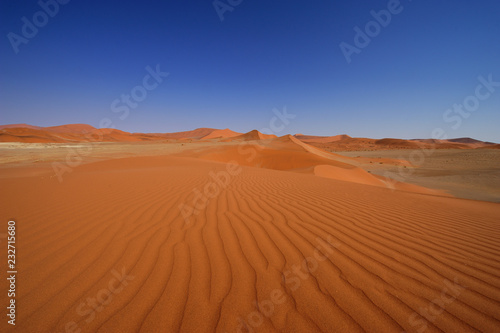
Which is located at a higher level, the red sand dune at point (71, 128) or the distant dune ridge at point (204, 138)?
Answer: the red sand dune at point (71, 128)

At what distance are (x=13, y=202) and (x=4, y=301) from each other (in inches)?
147

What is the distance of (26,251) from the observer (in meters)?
2.37

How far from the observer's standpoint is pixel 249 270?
210 centimetres

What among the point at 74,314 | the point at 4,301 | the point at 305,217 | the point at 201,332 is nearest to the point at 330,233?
the point at 305,217

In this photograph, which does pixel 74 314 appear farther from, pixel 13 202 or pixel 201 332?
pixel 13 202

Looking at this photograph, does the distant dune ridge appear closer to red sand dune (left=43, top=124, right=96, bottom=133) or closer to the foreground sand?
red sand dune (left=43, top=124, right=96, bottom=133)

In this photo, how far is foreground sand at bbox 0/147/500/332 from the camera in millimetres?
1539

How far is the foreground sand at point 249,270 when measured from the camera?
→ 1.54m

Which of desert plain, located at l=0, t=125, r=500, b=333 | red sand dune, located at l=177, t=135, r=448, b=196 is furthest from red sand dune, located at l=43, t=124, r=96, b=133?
desert plain, located at l=0, t=125, r=500, b=333

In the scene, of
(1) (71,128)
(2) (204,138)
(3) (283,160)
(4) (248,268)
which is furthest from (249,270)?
(1) (71,128)

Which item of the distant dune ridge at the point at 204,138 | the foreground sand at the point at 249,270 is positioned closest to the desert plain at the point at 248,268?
the foreground sand at the point at 249,270

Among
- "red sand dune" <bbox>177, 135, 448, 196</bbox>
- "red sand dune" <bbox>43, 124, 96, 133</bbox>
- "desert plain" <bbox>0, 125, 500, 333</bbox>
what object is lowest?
"red sand dune" <bbox>177, 135, 448, 196</bbox>

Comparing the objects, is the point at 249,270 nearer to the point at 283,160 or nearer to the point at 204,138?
the point at 283,160

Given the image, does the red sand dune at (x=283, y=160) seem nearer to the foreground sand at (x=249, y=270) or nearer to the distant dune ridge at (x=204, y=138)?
the foreground sand at (x=249, y=270)
